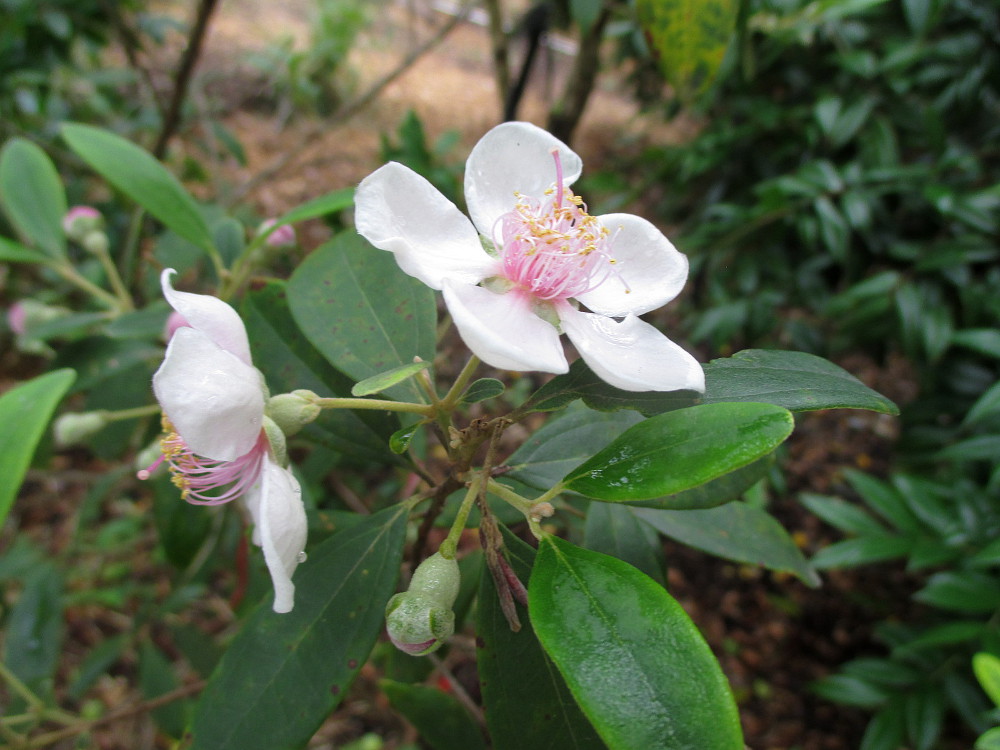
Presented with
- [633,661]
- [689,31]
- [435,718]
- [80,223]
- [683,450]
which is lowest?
[435,718]

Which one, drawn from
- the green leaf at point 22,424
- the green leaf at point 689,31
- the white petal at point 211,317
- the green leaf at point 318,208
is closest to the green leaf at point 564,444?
the white petal at point 211,317

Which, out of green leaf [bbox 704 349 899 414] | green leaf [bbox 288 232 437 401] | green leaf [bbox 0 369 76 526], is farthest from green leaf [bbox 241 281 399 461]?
green leaf [bbox 704 349 899 414]

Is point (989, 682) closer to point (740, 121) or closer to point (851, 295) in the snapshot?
point (851, 295)

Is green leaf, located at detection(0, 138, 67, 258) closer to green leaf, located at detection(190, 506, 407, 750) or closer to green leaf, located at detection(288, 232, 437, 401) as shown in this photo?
green leaf, located at detection(288, 232, 437, 401)

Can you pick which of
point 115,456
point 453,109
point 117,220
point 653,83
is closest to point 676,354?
point 115,456

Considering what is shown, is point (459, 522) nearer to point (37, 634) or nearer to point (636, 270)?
point (636, 270)

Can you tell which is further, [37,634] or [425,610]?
[37,634]

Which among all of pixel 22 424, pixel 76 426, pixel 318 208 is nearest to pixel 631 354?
pixel 318 208

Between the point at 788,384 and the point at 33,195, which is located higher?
the point at 788,384
